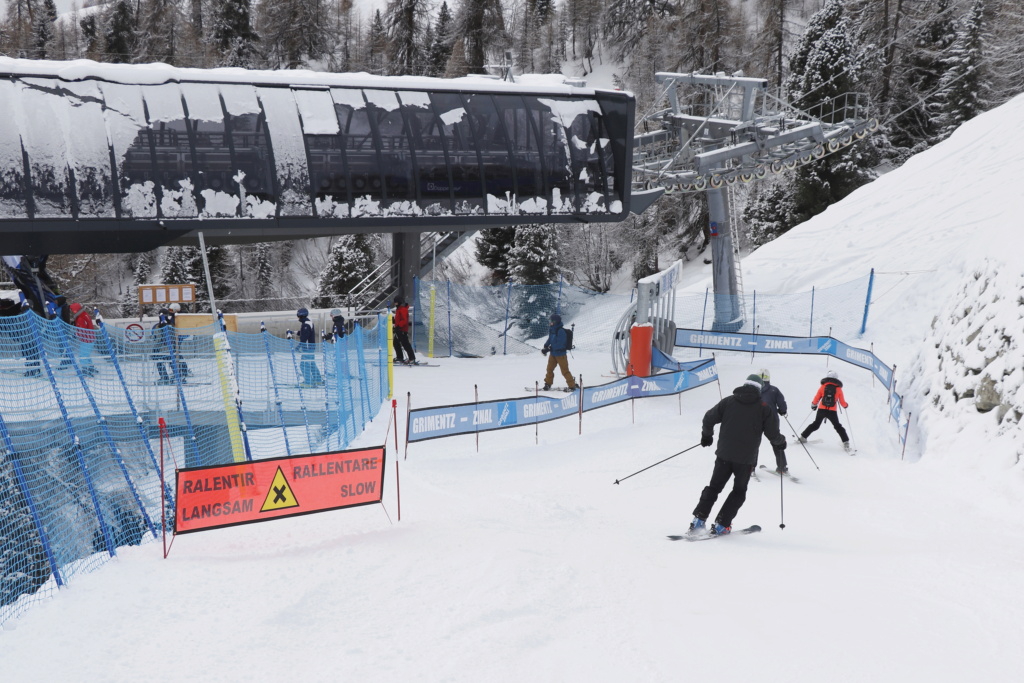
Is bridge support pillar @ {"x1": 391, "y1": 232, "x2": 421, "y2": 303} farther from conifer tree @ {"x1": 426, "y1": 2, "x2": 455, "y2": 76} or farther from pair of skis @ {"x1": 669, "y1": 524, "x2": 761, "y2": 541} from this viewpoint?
conifer tree @ {"x1": 426, "y1": 2, "x2": 455, "y2": 76}

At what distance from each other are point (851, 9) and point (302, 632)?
189 ft

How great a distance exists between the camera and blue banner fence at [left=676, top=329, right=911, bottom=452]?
19.2 m

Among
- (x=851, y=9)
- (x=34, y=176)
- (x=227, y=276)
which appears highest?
(x=851, y=9)

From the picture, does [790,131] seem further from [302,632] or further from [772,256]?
[302,632]

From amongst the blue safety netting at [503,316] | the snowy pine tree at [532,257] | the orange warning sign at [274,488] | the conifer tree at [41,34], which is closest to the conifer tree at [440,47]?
the snowy pine tree at [532,257]

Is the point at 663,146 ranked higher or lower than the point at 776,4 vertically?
lower

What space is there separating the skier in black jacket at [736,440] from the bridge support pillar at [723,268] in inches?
665

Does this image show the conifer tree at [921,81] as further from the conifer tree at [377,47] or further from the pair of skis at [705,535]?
the conifer tree at [377,47]

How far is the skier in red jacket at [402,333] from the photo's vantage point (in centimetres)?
2075

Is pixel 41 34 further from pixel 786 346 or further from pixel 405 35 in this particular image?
pixel 786 346

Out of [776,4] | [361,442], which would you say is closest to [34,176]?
[361,442]

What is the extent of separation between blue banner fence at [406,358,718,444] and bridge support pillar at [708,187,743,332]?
322 inches

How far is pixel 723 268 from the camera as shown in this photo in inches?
987

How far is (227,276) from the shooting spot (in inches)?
2063
